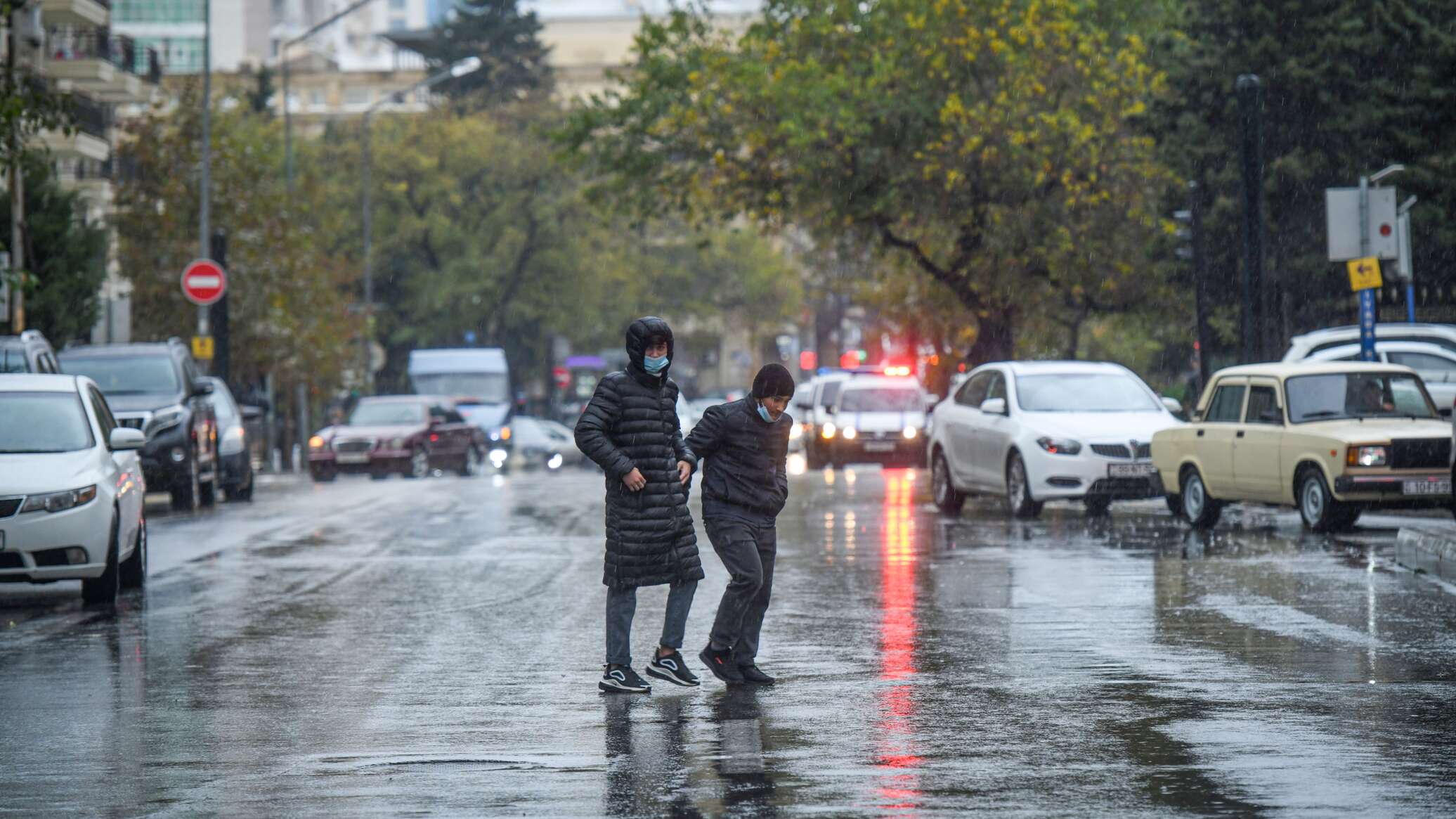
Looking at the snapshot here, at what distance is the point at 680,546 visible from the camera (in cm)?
1044

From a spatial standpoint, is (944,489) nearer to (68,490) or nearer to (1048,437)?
(1048,437)

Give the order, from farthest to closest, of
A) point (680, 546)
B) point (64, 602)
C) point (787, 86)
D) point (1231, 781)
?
1. point (787, 86)
2. point (64, 602)
3. point (680, 546)
4. point (1231, 781)

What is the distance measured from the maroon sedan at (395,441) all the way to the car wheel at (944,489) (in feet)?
52.2

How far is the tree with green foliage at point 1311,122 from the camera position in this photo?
41781 mm

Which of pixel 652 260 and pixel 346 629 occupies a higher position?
pixel 652 260

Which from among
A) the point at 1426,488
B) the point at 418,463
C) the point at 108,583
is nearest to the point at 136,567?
the point at 108,583

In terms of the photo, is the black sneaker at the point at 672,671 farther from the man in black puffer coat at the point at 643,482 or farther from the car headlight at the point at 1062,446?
the car headlight at the point at 1062,446

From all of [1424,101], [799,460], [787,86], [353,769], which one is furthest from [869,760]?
[799,460]

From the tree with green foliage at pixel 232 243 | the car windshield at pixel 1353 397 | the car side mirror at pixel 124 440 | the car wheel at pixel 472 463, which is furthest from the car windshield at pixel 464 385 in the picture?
the car side mirror at pixel 124 440

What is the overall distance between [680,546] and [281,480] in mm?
33226

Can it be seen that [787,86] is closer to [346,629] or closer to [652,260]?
[346,629]

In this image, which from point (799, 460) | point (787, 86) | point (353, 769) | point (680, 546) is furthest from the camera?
point (799, 460)

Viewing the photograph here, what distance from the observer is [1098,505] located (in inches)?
945

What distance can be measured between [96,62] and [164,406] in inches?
1313
